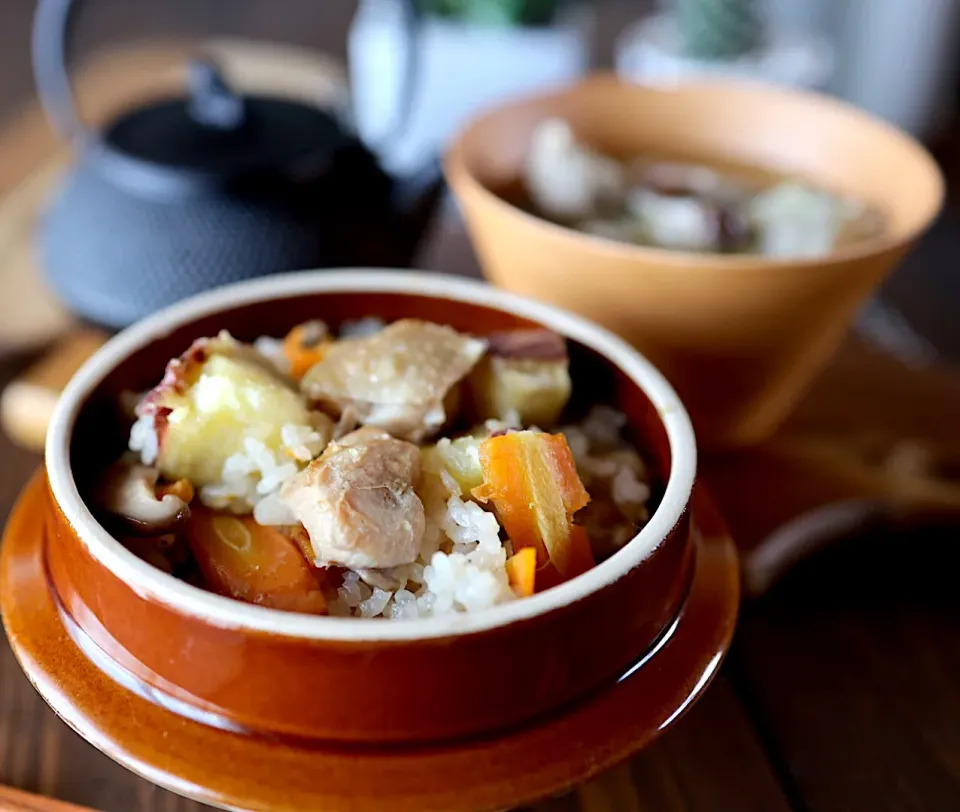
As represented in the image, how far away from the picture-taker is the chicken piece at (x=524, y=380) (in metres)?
0.73

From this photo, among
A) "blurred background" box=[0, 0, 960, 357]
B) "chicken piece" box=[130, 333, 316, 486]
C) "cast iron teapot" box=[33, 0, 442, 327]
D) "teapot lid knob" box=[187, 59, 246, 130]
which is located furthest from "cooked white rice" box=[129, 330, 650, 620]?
"blurred background" box=[0, 0, 960, 357]

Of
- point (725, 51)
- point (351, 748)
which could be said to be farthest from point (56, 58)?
point (725, 51)

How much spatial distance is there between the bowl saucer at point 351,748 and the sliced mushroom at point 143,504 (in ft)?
0.13

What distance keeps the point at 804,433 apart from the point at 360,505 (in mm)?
646

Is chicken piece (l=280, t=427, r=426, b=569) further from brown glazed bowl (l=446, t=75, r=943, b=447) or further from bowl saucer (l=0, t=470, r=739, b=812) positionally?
brown glazed bowl (l=446, t=75, r=943, b=447)

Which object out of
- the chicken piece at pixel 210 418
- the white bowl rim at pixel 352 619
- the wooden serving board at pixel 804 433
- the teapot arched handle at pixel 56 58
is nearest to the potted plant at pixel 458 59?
the wooden serving board at pixel 804 433

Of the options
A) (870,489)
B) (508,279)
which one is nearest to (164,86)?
(508,279)

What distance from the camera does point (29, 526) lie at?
0.69m

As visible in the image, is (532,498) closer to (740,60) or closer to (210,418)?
(210,418)

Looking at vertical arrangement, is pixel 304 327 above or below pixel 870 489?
above

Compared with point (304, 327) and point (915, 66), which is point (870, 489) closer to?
point (304, 327)

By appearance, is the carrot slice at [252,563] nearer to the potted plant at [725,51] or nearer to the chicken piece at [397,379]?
the chicken piece at [397,379]

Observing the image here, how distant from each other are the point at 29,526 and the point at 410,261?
22.9 inches

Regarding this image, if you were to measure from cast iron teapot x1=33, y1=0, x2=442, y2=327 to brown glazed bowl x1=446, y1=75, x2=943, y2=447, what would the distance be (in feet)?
0.44
